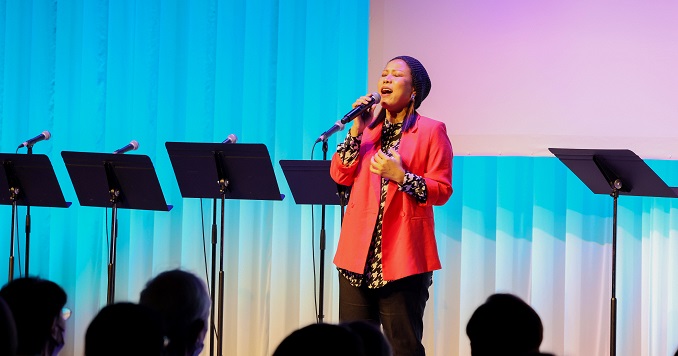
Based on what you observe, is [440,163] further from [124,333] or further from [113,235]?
[113,235]

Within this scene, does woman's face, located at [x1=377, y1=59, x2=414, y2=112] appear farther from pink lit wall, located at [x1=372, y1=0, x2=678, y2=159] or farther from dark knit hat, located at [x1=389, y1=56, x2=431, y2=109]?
pink lit wall, located at [x1=372, y1=0, x2=678, y2=159]

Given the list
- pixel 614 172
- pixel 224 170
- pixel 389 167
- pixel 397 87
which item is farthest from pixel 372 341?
pixel 224 170

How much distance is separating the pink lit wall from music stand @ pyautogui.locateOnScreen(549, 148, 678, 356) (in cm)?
57

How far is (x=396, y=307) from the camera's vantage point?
12.0ft

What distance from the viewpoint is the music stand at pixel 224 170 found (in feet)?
15.3

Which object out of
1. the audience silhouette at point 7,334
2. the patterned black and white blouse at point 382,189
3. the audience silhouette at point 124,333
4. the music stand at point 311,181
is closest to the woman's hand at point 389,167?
the patterned black and white blouse at point 382,189

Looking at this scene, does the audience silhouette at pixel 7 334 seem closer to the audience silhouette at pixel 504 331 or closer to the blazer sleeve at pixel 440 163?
the audience silhouette at pixel 504 331

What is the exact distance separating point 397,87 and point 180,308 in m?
1.59

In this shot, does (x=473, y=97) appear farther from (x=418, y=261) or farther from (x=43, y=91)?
(x=43, y=91)

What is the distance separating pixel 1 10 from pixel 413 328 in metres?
4.21

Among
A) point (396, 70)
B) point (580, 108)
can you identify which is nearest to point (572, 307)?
point (580, 108)

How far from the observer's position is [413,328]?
144 inches

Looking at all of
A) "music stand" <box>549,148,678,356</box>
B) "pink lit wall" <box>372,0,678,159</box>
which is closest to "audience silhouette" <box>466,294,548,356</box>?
"music stand" <box>549,148,678,356</box>

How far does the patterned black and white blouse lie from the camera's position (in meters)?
3.60
